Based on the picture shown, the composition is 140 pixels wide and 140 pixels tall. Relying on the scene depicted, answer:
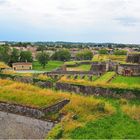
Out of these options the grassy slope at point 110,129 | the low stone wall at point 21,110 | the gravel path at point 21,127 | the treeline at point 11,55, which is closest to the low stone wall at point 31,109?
the low stone wall at point 21,110

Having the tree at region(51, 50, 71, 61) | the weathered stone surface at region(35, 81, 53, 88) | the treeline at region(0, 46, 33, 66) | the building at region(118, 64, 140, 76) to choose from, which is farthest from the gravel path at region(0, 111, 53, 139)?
the tree at region(51, 50, 71, 61)

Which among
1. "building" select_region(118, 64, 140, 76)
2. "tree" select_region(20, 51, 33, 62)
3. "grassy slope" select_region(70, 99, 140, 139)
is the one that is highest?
"building" select_region(118, 64, 140, 76)

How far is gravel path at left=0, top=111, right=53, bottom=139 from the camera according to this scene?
11.8 m

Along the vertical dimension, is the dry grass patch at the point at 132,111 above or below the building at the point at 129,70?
below

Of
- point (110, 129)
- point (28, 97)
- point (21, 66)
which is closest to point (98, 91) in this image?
point (28, 97)

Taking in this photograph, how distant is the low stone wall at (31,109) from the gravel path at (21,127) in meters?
0.17

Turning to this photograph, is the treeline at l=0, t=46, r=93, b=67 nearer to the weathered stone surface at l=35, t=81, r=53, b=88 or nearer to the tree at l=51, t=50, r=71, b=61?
the tree at l=51, t=50, r=71, b=61

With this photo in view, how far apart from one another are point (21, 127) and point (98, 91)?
497 centimetres

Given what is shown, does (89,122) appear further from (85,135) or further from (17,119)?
(17,119)

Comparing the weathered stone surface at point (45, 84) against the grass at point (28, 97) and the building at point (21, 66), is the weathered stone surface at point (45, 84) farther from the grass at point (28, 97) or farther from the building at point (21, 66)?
the building at point (21, 66)

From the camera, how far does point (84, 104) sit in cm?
1295

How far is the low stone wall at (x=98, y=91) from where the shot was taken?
15.1 meters

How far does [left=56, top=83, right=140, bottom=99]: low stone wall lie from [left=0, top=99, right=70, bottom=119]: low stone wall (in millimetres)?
3098

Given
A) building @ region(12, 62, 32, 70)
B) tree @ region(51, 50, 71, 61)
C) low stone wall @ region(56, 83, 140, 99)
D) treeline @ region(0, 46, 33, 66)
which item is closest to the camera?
low stone wall @ region(56, 83, 140, 99)
